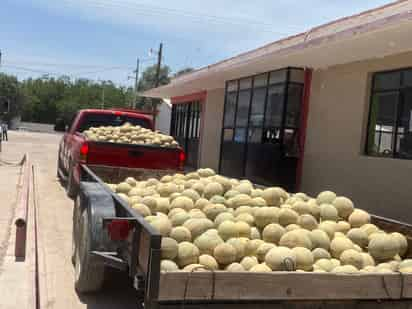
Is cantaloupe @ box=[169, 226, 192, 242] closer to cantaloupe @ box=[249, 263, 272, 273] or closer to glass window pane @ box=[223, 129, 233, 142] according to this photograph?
cantaloupe @ box=[249, 263, 272, 273]

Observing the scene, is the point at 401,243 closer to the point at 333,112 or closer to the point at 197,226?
the point at 197,226

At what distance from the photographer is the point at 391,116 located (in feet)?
33.9

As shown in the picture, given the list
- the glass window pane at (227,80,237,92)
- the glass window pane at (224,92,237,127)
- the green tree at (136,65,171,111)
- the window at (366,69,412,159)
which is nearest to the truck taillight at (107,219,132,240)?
the window at (366,69,412,159)

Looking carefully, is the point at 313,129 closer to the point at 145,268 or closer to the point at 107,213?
the point at 107,213

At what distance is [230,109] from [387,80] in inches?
278

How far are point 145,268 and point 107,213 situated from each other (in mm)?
1521

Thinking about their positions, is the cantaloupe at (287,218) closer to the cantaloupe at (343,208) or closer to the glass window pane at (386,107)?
the cantaloupe at (343,208)

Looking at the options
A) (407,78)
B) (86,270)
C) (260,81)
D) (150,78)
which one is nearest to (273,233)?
(86,270)

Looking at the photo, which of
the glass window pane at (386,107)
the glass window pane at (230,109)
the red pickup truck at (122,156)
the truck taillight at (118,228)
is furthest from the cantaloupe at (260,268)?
the glass window pane at (230,109)

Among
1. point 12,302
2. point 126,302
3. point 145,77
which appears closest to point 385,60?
point 126,302

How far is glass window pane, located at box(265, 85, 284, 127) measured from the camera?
13.2 meters

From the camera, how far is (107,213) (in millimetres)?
4559

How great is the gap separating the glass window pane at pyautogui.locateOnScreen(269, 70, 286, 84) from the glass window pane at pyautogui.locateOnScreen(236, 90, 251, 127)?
63.2 inches

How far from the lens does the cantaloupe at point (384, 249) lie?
146 inches
